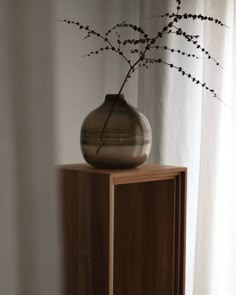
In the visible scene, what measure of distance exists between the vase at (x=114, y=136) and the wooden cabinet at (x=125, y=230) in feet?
0.12

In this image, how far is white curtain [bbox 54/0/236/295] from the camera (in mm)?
1584

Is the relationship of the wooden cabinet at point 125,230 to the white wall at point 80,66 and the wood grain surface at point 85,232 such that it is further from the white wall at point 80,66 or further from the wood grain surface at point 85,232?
the white wall at point 80,66

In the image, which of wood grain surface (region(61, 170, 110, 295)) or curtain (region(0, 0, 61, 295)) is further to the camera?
wood grain surface (region(61, 170, 110, 295))

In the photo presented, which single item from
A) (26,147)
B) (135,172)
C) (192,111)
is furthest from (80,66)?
(26,147)

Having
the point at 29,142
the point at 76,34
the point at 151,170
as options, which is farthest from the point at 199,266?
the point at 29,142

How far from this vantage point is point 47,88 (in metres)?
0.73

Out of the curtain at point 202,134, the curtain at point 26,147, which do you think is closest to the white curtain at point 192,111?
the curtain at point 202,134

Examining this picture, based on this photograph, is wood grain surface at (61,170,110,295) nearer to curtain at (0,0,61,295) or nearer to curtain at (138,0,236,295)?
curtain at (0,0,61,295)

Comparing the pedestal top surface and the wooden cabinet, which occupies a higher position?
the pedestal top surface

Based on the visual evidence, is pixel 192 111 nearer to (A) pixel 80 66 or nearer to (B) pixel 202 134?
(B) pixel 202 134

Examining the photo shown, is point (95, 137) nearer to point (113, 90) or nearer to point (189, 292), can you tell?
point (113, 90)

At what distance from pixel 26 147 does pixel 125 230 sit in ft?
2.67

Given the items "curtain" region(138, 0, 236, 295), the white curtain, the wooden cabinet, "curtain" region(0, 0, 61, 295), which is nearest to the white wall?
the white curtain

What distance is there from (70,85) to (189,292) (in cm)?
93
